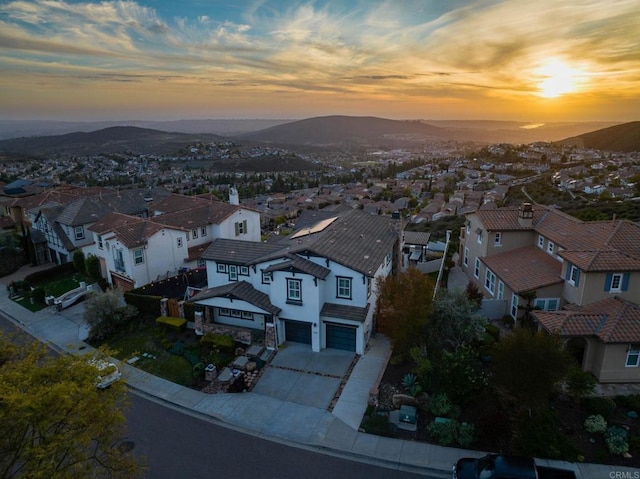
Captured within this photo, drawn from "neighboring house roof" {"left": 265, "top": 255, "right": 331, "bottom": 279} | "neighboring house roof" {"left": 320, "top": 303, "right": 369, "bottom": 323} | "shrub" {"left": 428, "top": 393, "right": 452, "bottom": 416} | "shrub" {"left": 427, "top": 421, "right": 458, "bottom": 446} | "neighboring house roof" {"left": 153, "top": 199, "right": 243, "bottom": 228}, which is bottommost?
"shrub" {"left": 427, "top": 421, "right": 458, "bottom": 446}

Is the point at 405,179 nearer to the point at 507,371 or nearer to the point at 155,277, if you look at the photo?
the point at 155,277

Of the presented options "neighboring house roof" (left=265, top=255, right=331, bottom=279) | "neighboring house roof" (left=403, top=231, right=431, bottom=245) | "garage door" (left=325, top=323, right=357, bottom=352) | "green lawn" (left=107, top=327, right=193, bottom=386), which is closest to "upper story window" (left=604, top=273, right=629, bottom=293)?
"garage door" (left=325, top=323, right=357, bottom=352)

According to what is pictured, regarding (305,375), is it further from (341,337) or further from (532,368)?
(532,368)

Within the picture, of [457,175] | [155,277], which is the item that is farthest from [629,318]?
[457,175]

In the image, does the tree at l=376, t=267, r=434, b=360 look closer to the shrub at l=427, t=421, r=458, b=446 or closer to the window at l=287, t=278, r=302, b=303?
the shrub at l=427, t=421, r=458, b=446

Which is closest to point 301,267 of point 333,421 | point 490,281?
point 333,421

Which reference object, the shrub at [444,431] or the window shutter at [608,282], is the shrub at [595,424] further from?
the window shutter at [608,282]

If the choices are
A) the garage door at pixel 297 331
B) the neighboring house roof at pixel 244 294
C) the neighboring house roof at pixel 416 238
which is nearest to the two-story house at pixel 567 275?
the neighboring house roof at pixel 416 238
